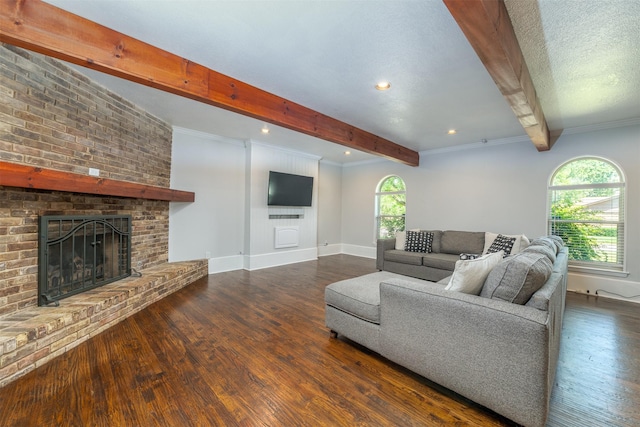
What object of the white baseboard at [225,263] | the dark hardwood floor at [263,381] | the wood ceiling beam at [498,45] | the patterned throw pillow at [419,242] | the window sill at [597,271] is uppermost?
the wood ceiling beam at [498,45]

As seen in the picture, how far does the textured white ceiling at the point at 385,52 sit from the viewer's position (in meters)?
1.71

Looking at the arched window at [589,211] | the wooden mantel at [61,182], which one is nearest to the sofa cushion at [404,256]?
the arched window at [589,211]

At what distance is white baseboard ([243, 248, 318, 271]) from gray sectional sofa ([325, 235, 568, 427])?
3448 mm

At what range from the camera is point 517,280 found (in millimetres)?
1552

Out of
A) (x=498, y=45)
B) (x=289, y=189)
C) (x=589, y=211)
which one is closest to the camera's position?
(x=498, y=45)

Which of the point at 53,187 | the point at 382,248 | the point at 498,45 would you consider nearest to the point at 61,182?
the point at 53,187

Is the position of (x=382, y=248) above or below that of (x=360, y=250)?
above

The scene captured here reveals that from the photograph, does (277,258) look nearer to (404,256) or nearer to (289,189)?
(289,189)

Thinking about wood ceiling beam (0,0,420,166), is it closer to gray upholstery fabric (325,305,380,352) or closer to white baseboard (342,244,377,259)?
gray upholstery fabric (325,305,380,352)

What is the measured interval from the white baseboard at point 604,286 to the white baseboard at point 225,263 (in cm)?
553

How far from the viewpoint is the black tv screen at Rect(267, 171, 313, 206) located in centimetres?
539

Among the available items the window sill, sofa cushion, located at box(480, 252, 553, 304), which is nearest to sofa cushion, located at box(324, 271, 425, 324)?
sofa cushion, located at box(480, 252, 553, 304)

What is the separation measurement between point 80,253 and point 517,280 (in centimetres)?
391

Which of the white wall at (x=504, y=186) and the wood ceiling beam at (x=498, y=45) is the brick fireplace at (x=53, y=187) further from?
the white wall at (x=504, y=186)
